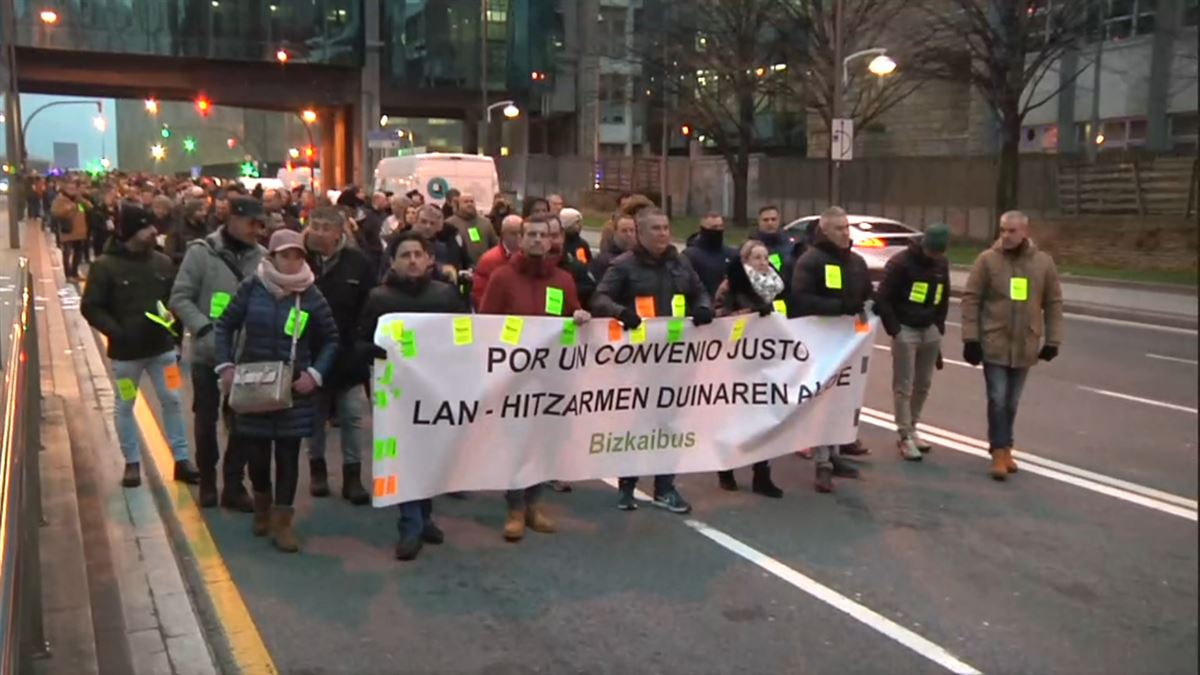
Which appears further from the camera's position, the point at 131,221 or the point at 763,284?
the point at 763,284

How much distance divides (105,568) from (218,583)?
0.67 meters

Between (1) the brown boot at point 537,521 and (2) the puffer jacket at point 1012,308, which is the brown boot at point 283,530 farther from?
(2) the puffer jacket at point 1012,308

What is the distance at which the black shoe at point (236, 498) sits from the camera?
7.08 metres

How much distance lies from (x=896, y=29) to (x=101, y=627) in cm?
3539

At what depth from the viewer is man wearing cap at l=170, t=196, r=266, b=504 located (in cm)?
702

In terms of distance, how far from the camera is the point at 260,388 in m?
6.04

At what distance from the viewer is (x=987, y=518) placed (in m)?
6.93

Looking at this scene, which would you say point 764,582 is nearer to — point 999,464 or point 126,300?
point 999,464

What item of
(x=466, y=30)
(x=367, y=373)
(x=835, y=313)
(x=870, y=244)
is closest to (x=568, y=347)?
(x=367, y=373)

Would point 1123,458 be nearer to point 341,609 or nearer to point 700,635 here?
point 700,635

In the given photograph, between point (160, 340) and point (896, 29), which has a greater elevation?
point (896, 29)

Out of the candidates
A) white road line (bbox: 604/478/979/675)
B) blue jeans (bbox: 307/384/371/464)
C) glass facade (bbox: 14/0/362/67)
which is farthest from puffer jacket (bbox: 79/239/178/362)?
glass facade (bbox: 14/0/362/67)

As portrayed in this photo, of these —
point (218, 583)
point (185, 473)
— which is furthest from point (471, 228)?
point (218, 583)

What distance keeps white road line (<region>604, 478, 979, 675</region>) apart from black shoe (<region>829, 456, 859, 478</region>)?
1.47m
